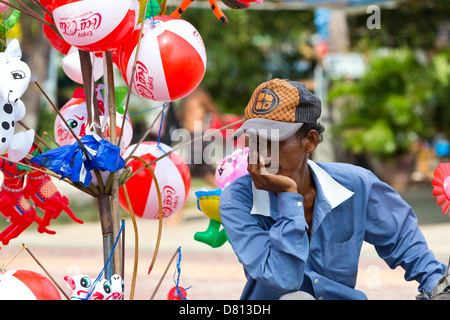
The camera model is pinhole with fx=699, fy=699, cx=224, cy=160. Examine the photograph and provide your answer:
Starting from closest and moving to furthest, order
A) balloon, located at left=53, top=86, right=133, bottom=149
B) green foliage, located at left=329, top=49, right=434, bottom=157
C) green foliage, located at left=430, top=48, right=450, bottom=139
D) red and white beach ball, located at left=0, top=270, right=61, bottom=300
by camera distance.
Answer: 1. red and white beach ball, located at left=0, top=270, right=61, bottom=300
2. balloon, located at left=53, top=86, right=133, bottom=149
3. green foliage, located at left=329, top=49, right=434, bottom=157
4. green foliage, located at left=430, top=48, right=450, bottom=139

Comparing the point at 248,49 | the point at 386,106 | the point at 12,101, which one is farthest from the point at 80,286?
the point at 248,49

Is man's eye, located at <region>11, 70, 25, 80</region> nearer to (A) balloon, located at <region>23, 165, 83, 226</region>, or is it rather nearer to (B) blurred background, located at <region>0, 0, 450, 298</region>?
(A) balloon, located at <region>23, 165, 83, 226</region>

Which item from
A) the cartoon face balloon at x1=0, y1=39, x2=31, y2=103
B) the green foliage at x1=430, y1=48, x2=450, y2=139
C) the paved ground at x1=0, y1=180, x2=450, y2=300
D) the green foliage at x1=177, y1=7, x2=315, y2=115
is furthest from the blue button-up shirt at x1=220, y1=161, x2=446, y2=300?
the green foliage at x1=177, y1=7, x2=315, y2=115

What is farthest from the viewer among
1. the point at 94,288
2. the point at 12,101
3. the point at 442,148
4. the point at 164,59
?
the point at 442,148

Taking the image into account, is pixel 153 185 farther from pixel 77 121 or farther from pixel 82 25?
pixel 82 25

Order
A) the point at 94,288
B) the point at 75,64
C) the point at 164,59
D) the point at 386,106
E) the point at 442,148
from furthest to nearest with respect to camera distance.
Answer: the point at 442,148 < the point at 386,106 < the point at 75,64 < the point at 164,59 < the point at 94,288

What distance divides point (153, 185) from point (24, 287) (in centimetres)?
80

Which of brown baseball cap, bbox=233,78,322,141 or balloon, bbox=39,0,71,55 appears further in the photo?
balloon, bbox=39,0,71,55

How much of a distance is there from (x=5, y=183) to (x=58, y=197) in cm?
26

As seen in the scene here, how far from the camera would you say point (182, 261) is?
7523 millimetres

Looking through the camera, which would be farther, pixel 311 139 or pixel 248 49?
pixel 248 49

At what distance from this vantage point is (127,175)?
2.87 metres

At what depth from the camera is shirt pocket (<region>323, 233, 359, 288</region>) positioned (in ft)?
8.27

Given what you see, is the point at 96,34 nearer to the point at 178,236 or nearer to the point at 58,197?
the point at 58,197
